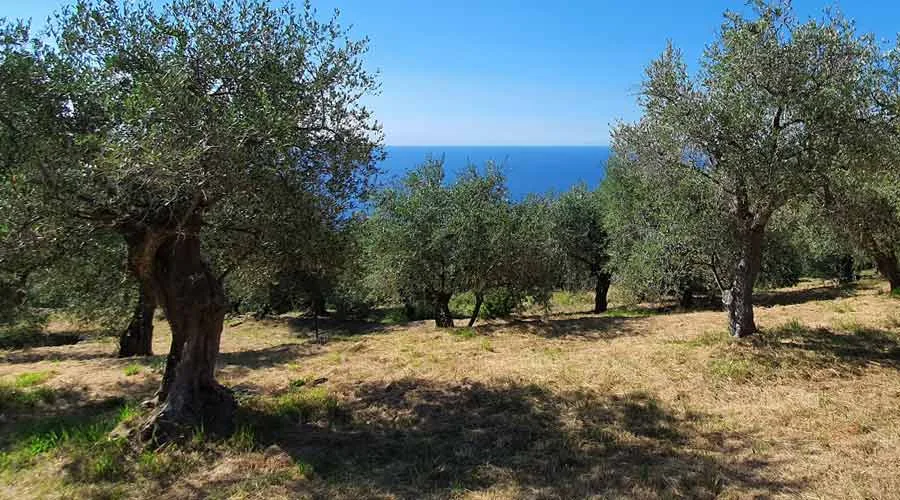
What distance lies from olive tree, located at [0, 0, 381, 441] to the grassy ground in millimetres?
1375

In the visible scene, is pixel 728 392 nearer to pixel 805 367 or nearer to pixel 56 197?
pixel 805 367

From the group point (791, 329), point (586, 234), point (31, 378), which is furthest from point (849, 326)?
point (31, 378)

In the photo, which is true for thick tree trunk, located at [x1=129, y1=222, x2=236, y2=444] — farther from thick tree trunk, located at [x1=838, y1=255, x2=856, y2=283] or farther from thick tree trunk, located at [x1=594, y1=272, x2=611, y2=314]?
thick tree trunk, located at [x1=838, y1=255, x2=856, y2=283]

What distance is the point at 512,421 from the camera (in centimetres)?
979

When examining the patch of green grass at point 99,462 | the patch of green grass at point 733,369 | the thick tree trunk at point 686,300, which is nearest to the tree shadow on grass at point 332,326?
the thick tree trunk at point 686,300

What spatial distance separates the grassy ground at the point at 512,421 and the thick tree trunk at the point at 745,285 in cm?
70

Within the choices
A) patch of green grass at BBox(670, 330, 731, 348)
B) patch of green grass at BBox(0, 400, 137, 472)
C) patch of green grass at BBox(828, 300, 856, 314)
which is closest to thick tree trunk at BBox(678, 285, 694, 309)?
patch of green grass at BBox(828, 300, 856, 314)

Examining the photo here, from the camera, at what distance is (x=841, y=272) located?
4141 cm

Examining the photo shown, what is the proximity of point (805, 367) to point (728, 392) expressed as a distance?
7.80 ft

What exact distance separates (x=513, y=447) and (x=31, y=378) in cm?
1253

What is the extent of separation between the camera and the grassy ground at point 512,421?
7387 millimetres

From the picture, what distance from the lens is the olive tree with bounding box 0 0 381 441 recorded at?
7.63 meters

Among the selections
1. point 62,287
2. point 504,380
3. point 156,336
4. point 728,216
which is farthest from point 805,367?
point 156,336

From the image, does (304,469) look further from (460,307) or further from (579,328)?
(460,307)
